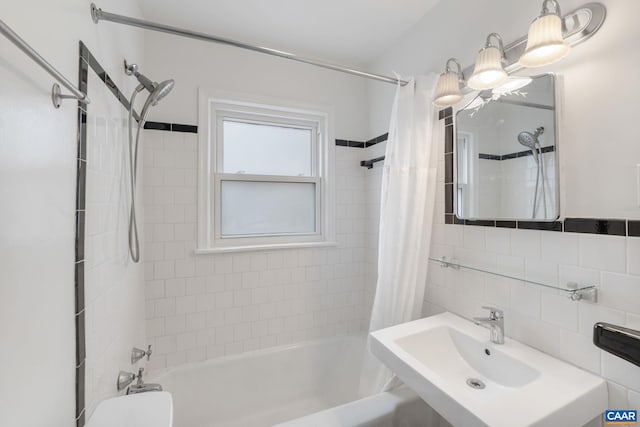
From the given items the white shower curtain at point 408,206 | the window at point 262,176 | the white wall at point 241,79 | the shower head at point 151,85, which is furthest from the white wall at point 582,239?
the shower head at point 151,85

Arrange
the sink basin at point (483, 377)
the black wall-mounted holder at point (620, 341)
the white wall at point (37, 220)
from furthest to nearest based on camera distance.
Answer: the sink basin at point (483, 377)
the white wall at point (37, 220)
the black wall-mounted holder at point (620, 341)

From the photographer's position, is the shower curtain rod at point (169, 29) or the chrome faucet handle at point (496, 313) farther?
the chrome faucet handle at point (496, 313)

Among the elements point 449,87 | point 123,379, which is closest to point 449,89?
point 449,87

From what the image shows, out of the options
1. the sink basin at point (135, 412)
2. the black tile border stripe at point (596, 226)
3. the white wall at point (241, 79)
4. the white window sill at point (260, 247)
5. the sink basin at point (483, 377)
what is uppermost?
the white wall at point (241, 79)

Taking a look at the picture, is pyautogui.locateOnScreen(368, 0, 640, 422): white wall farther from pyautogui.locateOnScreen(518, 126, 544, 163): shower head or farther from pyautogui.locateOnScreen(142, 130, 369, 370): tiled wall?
pyautogui.locateOnScreen(142, 130, 369, 370): tiled wall

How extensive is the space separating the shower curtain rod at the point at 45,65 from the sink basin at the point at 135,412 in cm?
100

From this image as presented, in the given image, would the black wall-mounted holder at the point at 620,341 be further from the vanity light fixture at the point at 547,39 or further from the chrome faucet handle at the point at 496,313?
the vanity light fixture at the point at 547,39

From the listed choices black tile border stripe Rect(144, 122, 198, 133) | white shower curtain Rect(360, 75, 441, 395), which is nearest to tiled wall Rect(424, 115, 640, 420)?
white shower curtain Rect(360, 75, 441, 395)

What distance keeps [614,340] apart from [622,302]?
0.59 metres

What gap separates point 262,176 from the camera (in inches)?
81.4

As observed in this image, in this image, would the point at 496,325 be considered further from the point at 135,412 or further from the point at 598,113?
the point at 135,412

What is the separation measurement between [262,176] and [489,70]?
1.48 meters

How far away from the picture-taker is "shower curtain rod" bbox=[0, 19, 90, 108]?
492mm

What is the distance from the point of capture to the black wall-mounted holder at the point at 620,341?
0.47 metres
